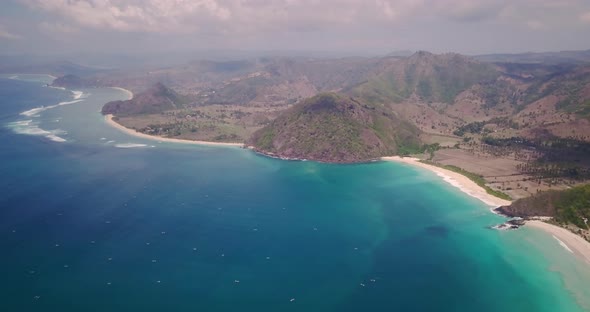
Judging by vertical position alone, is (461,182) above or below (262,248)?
above

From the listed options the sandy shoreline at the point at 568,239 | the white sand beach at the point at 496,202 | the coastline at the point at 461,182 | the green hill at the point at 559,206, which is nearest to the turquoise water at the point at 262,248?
the sandy shoreline at the point at 568,239

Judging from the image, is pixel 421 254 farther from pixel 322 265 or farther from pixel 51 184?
pixel 51 184

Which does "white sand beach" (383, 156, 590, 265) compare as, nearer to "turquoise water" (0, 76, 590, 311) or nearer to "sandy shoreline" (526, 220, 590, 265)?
"sandy shoreline" (526, 220, 590, 265)

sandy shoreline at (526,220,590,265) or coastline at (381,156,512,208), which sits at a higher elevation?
coastline at (381,156,512,208)

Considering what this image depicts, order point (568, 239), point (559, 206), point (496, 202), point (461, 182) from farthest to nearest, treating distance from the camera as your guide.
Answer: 1. point (461, 182)
2. point (496, 202)
3. point (559, 206)
4. point (568, 239)

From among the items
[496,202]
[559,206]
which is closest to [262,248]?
[496,202]

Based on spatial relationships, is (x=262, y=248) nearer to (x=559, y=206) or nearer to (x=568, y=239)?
(x=568, y=239)

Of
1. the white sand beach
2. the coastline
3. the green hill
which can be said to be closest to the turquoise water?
the white sand beach
